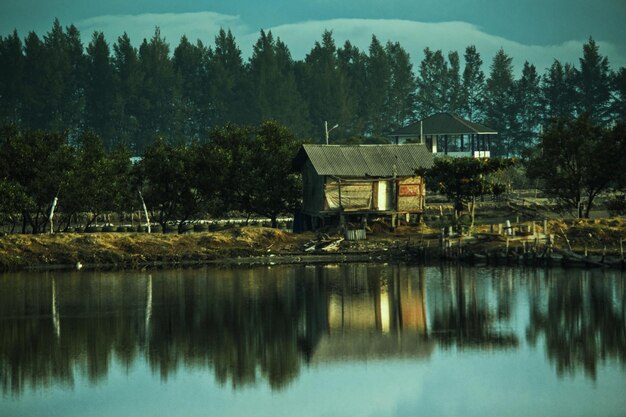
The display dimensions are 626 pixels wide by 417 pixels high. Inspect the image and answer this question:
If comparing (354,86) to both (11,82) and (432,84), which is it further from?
(11,82)

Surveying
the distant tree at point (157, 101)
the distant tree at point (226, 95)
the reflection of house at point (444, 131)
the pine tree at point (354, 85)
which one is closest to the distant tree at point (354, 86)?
the pine tree at point (354, 85)

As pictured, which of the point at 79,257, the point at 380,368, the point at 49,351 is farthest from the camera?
the point at 79,257

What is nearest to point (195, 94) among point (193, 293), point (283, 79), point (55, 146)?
point (283, 79)

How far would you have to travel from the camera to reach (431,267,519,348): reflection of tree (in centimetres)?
3711

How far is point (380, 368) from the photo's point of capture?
33750 millimetres

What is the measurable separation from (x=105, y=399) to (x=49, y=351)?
21.5 ft

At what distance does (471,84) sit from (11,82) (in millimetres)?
60820

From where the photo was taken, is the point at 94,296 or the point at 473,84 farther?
the point at 473,84

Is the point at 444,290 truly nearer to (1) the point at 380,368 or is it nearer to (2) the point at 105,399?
(1) the point at 380,368

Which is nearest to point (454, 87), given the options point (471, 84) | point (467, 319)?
point (471, 84)

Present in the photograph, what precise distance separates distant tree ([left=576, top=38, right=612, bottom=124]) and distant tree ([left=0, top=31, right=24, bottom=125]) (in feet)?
221

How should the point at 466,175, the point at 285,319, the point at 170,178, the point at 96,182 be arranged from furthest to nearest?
the point at 170,178, the point at 96,182, the point at 466,175, the point at 285,319

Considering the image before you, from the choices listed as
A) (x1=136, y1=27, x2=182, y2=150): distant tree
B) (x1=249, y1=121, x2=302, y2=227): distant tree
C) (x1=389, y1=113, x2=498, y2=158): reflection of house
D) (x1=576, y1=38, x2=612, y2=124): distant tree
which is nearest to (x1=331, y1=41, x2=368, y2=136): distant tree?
(x1=136, y1=27, x2=182, y2=150): distant tree

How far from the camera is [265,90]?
147m
